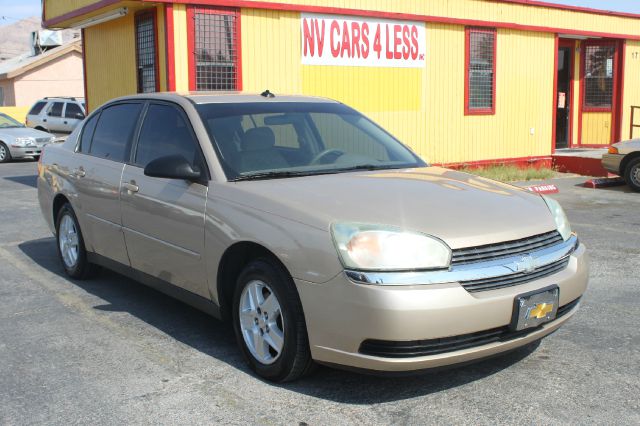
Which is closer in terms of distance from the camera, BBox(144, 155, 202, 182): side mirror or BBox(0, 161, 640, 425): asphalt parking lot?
BBox(0, 161, 640, 425): asphalt parking lot

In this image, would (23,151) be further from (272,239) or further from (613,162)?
(272,239)

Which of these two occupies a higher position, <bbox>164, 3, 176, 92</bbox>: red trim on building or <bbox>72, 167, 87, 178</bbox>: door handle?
<bbox>164, 3, 176, 92</bbox>: red trim on building

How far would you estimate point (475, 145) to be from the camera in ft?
51.8

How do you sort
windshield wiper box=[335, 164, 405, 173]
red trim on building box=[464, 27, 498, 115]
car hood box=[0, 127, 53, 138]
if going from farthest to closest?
car hood box=[0, 127, 53, 138] < red trim on building box=[464, 27, 498, 115] < windshield wiper box=[335, 164, 405, 173]

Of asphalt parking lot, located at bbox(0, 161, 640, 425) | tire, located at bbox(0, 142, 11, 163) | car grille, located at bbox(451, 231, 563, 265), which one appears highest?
car grille, located at bbox(451, 231, 563, 265)

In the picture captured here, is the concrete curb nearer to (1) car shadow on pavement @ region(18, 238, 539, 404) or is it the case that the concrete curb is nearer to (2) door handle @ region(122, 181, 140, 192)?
(1) car shadow on pavement @ region(18, 238, 539, 404)

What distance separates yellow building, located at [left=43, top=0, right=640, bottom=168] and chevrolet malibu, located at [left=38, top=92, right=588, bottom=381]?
623cm

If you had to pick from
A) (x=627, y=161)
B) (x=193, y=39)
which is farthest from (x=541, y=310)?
(x=627, y=161)

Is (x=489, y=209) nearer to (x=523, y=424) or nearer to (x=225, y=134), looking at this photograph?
(x=523, y=424)

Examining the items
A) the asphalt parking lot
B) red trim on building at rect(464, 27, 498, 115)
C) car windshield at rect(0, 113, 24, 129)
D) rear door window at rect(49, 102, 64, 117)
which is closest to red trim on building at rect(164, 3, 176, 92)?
the asphalt parking lot

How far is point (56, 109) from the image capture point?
81.9 feet

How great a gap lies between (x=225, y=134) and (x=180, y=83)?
22.7 ft

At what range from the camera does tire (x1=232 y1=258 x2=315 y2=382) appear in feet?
12.8

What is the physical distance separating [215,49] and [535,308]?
9.00m
